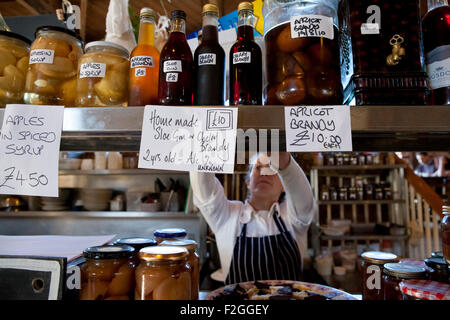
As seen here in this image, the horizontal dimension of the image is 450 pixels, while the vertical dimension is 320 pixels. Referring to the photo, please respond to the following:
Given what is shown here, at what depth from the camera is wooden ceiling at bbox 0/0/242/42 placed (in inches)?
36.7

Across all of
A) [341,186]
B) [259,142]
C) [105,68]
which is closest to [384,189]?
[341,186]

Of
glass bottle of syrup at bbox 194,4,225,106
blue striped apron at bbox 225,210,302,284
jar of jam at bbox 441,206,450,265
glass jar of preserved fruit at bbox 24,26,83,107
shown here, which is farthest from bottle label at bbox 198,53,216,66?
blue striped apron at bbox 225,210,302,284

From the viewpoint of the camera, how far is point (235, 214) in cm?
189

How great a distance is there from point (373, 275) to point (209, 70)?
60 cm

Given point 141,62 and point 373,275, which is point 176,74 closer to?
point 141,62

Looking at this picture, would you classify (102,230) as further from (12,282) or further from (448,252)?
(448,252)

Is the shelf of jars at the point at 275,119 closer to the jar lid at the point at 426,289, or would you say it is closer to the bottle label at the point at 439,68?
the bottle label at the point at 439,68

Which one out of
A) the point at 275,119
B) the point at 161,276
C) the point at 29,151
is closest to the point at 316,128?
the point at 275,119

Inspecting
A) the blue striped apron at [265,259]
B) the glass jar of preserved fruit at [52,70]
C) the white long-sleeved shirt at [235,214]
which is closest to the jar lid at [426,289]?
the glass jar of preserved fruit at [52,70]

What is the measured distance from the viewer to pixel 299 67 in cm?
56

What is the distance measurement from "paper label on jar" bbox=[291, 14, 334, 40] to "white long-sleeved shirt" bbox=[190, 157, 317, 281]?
1092 millimetres

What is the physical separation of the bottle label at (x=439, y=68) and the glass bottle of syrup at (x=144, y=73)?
53 centimetres

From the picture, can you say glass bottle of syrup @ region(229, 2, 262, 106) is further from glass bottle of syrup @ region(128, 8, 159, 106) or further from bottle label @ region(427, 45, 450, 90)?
bottle label @ region(427, 45, 450, 90)

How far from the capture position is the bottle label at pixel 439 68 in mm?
552
